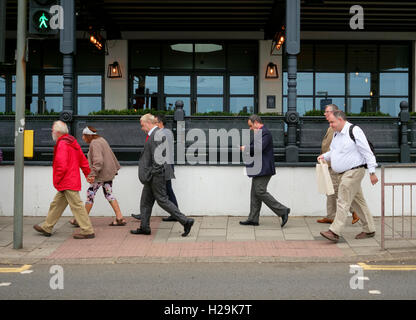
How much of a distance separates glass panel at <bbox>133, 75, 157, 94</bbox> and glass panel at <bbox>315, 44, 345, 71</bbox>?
5021 mm

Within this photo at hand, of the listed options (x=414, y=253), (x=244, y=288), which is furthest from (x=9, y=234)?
(x=414, y=253)

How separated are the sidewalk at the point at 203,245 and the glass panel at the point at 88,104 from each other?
7.13m

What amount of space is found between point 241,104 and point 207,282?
10.9 m

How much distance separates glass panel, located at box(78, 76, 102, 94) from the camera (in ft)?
54.7

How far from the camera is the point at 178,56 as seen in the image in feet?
54.9

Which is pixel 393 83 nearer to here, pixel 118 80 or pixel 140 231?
pixel 118 80

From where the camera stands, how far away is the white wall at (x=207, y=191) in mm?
10500

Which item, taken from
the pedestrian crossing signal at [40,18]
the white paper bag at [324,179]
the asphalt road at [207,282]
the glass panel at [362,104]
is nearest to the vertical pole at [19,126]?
the pedestrian crossing signal at [40,18]

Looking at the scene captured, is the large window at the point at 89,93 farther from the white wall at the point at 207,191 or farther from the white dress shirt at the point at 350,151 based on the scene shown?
the white dress shirt at the point at 350,151

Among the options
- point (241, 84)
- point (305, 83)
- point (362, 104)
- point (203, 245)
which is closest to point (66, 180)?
point (203, 245)

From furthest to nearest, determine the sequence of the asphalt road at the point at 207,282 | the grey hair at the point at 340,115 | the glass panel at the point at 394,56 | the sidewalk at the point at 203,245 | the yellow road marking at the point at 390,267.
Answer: the glass panel at the point at 394,56
the grey hair at the point at 340,115
the sidewalk at the point at 203,245
the yellow road marking at the point at 390,267
the asphalt road at the point at 207,282

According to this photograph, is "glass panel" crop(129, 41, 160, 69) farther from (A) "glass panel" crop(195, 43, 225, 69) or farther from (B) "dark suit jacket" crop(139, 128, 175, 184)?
(B) "dark suit jacket" crop(139, 128, 175, 184)

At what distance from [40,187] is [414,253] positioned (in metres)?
6.81

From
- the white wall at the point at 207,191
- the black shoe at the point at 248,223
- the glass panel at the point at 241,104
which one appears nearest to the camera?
the black shoe at the point at 248,223
